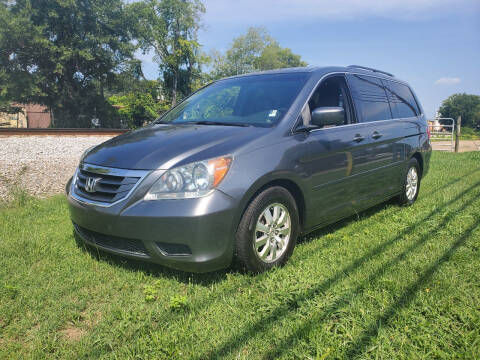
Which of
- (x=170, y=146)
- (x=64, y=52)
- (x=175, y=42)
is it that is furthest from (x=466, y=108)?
(x=170, y=146)

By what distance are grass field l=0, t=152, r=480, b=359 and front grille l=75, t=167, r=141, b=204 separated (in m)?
0.66

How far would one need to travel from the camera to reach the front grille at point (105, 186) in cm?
279

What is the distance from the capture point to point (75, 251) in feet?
11.8

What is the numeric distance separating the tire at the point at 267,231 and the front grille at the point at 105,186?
0.90 metres

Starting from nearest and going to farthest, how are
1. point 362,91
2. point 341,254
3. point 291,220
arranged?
point 291,220
point 341,254
point 362,91

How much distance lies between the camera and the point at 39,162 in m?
8.86

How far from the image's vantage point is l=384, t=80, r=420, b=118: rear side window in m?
5.12

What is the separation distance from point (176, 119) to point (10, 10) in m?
33.2

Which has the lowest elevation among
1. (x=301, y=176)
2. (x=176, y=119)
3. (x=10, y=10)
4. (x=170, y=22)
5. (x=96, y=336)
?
(x=96, y=336)

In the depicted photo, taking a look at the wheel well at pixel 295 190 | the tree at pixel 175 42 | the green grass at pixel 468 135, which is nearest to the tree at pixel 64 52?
the tree at pixel 175 42

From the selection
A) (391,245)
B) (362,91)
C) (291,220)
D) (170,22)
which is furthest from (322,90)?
(170,22)

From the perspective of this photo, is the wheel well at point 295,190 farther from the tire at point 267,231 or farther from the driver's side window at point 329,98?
the driver's side window at point 329,98

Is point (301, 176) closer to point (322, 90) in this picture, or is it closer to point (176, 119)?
point (322, 90)

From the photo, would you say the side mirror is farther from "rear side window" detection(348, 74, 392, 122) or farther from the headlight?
the headlight
